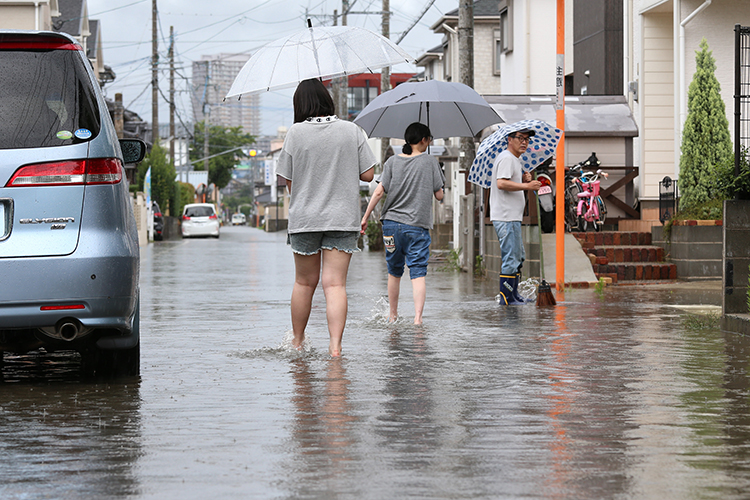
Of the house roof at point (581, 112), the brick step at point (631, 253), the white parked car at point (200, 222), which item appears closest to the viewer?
the brick step at point (631, 253)

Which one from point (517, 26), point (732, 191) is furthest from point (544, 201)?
point (517, 26)

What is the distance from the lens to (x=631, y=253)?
16516mm

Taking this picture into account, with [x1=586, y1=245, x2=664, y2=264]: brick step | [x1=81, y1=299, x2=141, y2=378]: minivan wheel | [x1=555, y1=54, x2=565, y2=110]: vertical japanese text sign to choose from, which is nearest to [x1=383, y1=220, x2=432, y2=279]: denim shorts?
[x1=81, y1=299, x2=141, y2=378]: minivan wheel

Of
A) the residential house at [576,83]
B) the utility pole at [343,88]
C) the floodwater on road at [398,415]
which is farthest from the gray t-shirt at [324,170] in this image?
the utility pole at [343,88]

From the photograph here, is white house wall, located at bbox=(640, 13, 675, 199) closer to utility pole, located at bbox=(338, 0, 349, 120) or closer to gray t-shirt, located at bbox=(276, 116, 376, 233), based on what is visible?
gray t-shirt, located at bbox=(276, 116, 376, 233)

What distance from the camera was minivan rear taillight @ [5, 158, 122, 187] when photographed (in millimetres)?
6059

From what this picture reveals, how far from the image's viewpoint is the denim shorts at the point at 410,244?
33.1ft

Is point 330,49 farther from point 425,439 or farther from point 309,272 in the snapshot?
point 425,439

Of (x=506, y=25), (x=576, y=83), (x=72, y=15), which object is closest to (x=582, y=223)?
(x=576, y=83)

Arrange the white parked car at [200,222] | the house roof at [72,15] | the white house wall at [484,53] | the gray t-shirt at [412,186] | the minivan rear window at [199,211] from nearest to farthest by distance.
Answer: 1. the gray t-shirt at [412,186]
2. the house roof at [72,15]
3. the white house wall at [484,53]
4. the white parked car at [200,222]
5. the minivan rear window at [199,211]

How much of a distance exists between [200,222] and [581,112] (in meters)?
30.6

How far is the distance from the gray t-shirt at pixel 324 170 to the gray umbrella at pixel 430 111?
14.6 feet

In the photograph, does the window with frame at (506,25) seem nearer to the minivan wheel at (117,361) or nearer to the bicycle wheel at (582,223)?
the bicycle wheel at (582,223)

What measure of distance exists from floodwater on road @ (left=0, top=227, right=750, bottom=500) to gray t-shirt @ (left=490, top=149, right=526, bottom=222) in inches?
67.5
